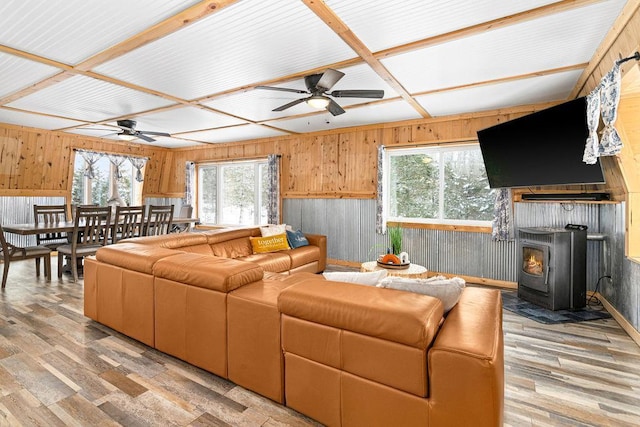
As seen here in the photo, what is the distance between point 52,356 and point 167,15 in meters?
2.68

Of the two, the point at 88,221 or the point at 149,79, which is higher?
the point at 149,79

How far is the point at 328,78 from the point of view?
3027mm

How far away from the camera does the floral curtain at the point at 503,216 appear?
14.7ft

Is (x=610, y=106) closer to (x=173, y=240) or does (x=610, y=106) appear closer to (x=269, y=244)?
(x=269, y=244)

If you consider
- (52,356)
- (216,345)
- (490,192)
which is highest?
(490,192)

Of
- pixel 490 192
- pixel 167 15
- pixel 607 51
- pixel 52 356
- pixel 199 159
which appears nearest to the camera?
pixel 167 15

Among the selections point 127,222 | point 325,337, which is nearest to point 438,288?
point 325,337

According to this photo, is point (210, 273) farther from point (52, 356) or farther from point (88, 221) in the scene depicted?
point (88, 221)

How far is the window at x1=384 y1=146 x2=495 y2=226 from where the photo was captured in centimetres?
488

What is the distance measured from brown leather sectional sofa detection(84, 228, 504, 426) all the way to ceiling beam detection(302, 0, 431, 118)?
71.6 inches

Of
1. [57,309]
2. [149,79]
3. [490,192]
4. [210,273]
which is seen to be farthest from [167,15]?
[490,192]

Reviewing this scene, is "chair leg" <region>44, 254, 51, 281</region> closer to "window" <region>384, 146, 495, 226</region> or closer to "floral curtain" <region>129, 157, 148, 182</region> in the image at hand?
"floral curtain" <region>129, 157, 148, 182</region>

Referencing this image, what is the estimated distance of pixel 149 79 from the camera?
138 inches

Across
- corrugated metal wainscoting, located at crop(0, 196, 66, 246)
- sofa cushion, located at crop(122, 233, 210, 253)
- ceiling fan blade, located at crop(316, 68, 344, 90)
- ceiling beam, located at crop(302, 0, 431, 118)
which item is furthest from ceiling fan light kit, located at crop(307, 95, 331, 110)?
corrugated metal wainscoting, located at crop(0, 196, 66, 246)
